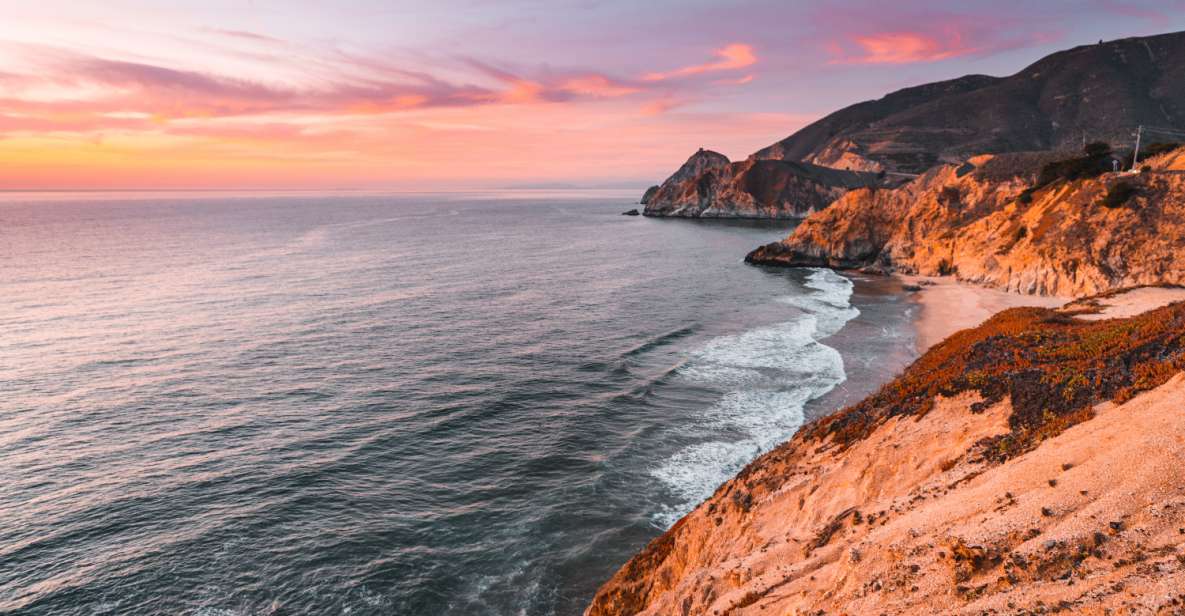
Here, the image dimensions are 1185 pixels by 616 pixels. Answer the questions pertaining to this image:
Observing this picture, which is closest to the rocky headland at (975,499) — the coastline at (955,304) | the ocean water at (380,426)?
the ocean water at (380,426)

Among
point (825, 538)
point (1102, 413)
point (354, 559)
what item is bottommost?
point (354, 559)

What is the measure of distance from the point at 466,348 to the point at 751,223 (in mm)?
144282

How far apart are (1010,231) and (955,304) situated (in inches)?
640

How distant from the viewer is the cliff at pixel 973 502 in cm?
797

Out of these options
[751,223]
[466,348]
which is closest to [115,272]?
[466,348]

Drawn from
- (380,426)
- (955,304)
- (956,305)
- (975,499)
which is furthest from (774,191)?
(975,499)

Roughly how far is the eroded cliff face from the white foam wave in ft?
58.9

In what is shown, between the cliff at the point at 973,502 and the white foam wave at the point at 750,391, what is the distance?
25.3 ft

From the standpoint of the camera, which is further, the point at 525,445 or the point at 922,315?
the point at 922,315

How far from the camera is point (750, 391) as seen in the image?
35.1m

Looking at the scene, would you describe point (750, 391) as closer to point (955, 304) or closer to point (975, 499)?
point (975, 499)

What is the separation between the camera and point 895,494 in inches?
510

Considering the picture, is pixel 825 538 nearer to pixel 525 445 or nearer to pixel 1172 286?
pixel 525 445

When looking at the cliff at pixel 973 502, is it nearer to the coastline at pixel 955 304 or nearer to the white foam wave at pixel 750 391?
the white foam wave at pixel 750 391
